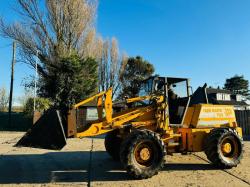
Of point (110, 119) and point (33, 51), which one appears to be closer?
point (110, 119)

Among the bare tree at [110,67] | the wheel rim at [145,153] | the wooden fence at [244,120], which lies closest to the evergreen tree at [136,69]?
the bare tree at [110,67]

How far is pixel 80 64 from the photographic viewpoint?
26188mm

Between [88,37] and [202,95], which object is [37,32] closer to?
[88,37]

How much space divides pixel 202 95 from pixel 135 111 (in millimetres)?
2538

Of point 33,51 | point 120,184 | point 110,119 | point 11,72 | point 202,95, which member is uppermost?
point 33,51

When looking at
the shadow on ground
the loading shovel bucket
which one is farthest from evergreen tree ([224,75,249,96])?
the loading shovel bucket

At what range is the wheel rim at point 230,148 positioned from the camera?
8692 millimetres

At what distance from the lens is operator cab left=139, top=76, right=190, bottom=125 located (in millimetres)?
8711

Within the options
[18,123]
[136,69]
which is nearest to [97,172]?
[18,123]

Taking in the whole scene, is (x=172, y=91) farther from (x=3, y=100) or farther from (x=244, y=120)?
(x=3, y=100)

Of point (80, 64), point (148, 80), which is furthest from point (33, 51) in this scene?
point (148, 80)

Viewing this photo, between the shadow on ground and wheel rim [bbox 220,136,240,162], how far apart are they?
578mm

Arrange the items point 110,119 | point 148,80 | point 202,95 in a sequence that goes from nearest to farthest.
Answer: point 110,119, point 148,80, point 202,95

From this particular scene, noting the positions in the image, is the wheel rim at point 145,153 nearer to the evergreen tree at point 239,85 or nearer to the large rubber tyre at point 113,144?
the large rubber tyre at point 113,144
